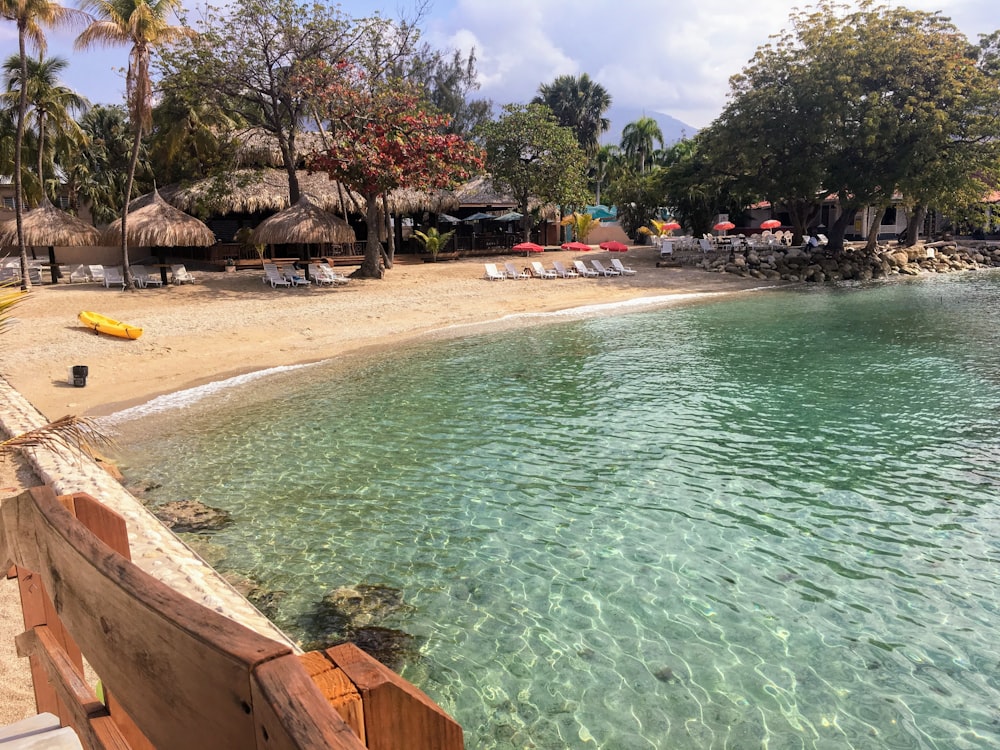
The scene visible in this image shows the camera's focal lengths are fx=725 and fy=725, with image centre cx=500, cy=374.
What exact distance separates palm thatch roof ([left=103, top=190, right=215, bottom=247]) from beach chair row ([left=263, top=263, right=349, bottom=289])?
1.94 m

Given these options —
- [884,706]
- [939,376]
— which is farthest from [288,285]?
[884,706]

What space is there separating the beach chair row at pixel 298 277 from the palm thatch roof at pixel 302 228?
0.81 meters

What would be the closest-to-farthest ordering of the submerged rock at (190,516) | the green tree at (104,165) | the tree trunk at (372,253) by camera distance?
the submerged rock at (190,516) → the tree trunk at (372,253) → the green tree at (104,165)

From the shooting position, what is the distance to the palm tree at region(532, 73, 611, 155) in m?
52.2

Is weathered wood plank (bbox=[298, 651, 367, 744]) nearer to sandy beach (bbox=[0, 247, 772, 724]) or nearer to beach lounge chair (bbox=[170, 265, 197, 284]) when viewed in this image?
sandy beach (bbox=[0, 247, 772, 724])

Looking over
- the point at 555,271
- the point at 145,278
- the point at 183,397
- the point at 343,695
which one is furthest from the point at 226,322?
the point at 343,695

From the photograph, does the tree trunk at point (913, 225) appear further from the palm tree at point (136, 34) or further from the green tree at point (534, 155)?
the palm tree at point (136, 34)

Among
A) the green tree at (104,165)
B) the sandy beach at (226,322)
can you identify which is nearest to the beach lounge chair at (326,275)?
the sandy beach at (226,322)

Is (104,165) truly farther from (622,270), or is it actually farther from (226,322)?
(622,270)

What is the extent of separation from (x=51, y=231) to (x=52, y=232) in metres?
0.04

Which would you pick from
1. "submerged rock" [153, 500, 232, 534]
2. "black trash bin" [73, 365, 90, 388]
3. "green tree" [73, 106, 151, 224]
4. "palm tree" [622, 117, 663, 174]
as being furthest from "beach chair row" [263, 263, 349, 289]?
"palm tree" [622, 117, 663, 174]

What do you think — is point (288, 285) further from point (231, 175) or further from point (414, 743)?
point (414, 743)

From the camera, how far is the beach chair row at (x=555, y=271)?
24.4 meters

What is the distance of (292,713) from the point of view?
802mm
